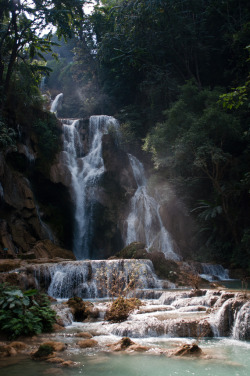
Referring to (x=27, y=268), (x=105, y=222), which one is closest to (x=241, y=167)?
(x=105, y=222)

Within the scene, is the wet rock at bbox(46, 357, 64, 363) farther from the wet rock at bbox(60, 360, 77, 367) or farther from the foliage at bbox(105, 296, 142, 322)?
the foliage at bbox(105, 296, 142, 322)

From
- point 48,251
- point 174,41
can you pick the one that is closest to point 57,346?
point 48,251

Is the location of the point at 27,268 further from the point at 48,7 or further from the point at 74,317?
the point at 48,7

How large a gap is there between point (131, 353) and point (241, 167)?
52.4 feet

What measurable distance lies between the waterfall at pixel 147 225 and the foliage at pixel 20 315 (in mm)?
A: 13510

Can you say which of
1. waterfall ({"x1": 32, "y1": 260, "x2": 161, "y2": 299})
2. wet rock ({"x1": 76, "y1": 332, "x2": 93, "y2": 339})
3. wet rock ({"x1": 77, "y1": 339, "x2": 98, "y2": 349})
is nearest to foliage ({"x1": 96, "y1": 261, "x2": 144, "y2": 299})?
waterfall ({"x1": 32, "y1": 260, "x2": 161, "y2": 299})

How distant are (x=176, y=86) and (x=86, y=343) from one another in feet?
72.2

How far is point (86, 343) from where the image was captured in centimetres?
582

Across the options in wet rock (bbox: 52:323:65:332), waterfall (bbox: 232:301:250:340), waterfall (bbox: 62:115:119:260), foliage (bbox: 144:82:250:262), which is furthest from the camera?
waterfall (bbox: 62:115:119:260)

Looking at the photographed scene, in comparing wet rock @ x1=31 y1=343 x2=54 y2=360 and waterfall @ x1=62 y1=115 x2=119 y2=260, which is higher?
waterfall @ x1=62 y1=115 x2=119 y2=260

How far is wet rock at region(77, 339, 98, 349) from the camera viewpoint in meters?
5.78

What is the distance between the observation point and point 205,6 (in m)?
24.3

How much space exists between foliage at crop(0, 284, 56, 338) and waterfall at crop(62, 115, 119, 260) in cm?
1394

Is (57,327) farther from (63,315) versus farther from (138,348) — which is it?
(138,348)
